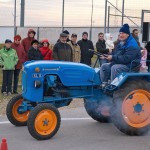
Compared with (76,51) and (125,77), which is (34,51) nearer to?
(76,51)

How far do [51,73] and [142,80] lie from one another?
5.34 ft

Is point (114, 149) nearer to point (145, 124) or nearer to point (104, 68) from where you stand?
point (145, 124)

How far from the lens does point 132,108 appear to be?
760cm

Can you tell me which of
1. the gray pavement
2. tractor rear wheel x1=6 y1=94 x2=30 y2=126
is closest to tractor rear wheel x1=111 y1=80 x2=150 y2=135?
the gray pavement

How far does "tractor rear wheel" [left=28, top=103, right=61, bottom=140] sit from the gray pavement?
121mm

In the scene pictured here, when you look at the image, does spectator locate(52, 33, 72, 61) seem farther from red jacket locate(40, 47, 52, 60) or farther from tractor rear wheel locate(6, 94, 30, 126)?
tractor rear wheel locate(6, 94, 30, 126)

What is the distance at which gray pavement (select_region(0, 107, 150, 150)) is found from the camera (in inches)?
265

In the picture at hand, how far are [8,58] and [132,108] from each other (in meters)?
5.01

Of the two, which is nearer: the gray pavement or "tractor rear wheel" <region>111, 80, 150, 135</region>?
the gray pavement

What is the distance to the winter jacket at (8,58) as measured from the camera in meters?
11.6

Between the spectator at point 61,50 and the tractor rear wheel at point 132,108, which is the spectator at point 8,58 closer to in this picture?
the spectator at point 61,50

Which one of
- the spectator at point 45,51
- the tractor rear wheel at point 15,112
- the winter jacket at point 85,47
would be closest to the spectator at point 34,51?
the spectator at point 45,51

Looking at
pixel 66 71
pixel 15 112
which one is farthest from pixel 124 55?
pixel 15 112

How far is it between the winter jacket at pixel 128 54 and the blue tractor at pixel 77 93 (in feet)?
0.82
